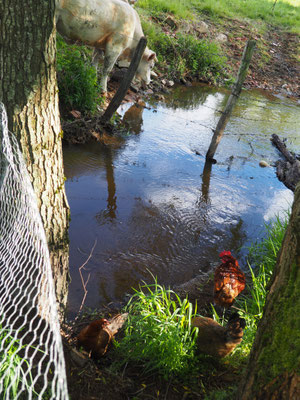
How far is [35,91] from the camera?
7.33 feet

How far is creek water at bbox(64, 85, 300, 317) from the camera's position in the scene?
151 inches

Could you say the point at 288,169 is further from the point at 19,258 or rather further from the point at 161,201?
the point at 19,258

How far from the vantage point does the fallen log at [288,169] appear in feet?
21.6

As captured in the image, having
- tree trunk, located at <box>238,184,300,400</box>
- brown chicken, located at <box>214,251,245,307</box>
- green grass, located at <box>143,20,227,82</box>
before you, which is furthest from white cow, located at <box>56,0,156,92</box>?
tree trunk, located at <box>238,184,300,400</box>

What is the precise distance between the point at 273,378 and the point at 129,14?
8.20 metres

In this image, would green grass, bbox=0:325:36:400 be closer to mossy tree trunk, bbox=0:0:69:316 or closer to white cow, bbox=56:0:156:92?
mossy tree trunk, bbox=0:0:69:316

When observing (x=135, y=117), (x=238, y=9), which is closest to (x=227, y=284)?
(x=135, y=117)

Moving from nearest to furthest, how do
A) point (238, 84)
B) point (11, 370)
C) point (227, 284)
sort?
point (11, 370)
point (227, 284)
point (238, 84)

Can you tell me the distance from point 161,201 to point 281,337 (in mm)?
3846

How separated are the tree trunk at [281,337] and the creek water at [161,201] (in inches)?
79.2

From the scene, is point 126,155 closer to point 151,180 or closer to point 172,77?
point 151,180

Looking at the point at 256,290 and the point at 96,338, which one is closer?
the point at 96,338

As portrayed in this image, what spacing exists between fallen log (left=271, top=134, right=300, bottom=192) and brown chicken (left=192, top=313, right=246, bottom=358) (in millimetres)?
4668

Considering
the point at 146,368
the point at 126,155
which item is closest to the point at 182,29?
the point at 126,155
